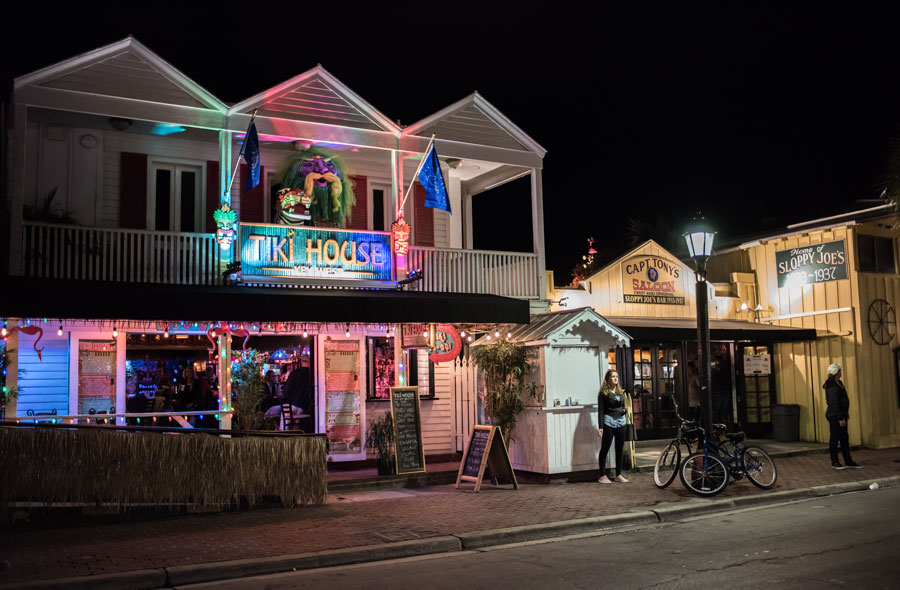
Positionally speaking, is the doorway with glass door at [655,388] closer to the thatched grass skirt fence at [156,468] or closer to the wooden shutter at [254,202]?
the thatched grass skirt fence at [156,468]

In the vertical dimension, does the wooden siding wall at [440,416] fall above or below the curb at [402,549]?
above

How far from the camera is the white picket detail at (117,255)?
11891 millimetres

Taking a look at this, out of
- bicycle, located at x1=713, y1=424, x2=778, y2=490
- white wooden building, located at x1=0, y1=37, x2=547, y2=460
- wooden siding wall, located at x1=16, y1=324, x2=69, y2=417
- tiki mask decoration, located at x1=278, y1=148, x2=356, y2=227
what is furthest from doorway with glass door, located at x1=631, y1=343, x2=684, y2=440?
wooden siding wall, located at x1=16, y1=324, x2=69, y2=417

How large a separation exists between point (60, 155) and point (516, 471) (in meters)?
9.39

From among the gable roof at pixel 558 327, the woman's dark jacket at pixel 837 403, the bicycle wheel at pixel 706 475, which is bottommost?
the bicycle wheel at pixel 706 475

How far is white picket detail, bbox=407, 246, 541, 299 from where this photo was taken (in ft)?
48.6

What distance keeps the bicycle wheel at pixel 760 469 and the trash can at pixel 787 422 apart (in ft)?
22.1

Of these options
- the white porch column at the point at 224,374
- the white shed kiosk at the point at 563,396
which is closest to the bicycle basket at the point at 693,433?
the white shed kiosk at the point at 563,396

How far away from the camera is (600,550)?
8.34 m

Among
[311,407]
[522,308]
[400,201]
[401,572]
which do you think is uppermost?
[400,201]

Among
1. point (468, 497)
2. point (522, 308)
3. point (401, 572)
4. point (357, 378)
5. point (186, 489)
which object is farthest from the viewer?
point (357, 378)

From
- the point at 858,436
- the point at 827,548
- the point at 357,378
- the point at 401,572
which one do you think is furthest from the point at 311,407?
the point at 858,436

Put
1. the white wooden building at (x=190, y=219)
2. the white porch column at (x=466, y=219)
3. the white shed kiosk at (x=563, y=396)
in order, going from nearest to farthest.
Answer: the white wooden building at (x=190, y=219), the white shed kiosk at (x=563, y=396), the white porch column at (x=466, y=219)

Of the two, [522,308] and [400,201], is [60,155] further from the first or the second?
[522,308]
